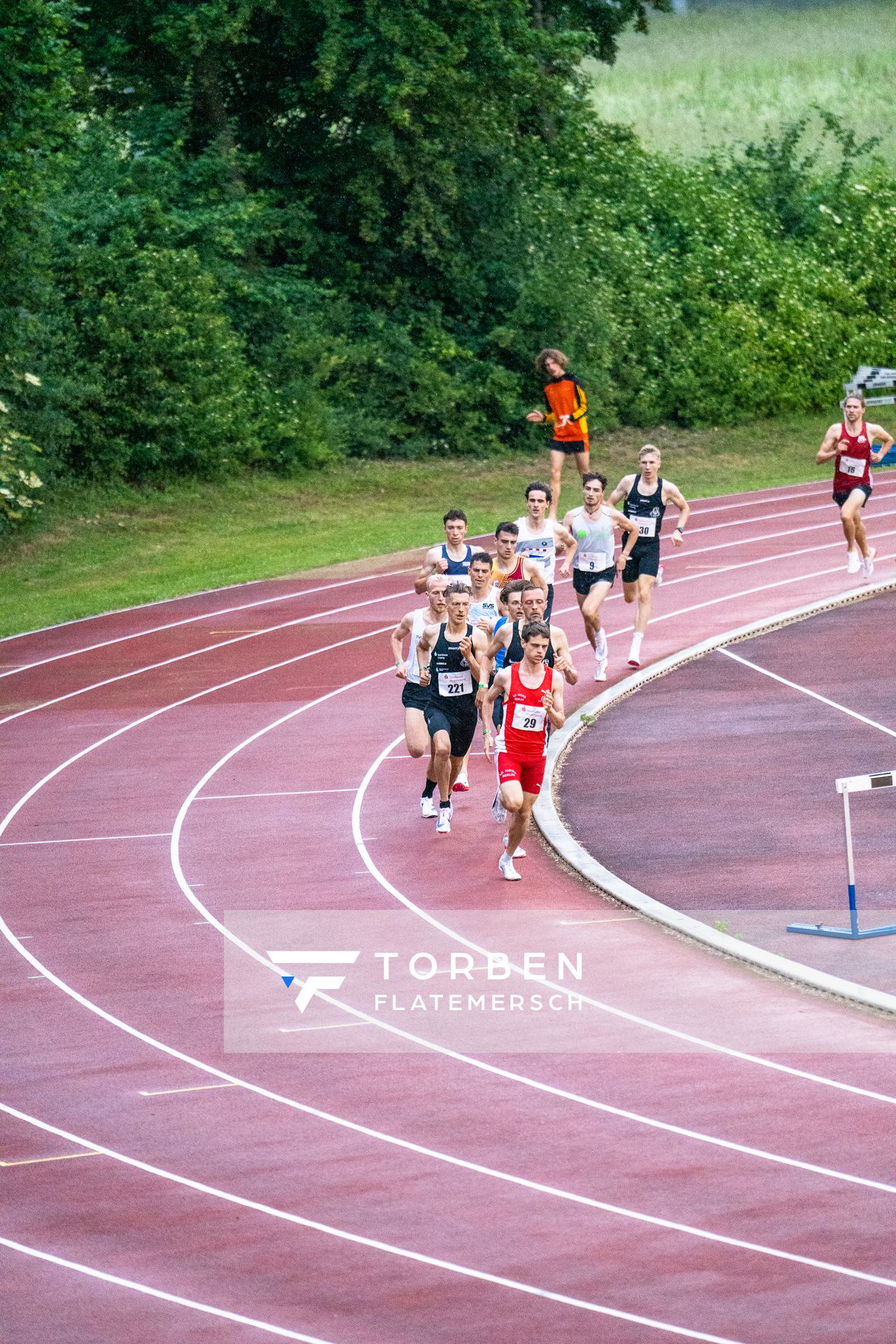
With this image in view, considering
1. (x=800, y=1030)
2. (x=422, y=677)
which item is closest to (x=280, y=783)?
(x=422, y=677)

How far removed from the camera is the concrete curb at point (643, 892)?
9.80 meters

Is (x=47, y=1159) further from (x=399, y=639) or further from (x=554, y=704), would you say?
(x=399, y=639)

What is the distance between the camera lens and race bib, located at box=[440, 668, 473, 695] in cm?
1302

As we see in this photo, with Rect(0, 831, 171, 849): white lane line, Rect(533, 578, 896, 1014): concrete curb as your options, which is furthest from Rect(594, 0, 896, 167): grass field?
Rect(0, 831, 171, 849): white lane line

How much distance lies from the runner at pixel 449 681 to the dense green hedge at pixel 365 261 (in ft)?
50.9

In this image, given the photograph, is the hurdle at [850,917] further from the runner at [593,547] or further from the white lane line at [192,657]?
the white lane line at [192,657]

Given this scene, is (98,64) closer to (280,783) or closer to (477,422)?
(477,422)

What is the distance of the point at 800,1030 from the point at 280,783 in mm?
6715

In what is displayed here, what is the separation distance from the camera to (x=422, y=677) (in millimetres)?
13242

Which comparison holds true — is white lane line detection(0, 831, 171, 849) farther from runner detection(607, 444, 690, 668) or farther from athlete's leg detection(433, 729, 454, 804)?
runner detection(607, 444, 690, 668)

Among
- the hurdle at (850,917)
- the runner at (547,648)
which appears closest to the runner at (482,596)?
the runner at (547,648)

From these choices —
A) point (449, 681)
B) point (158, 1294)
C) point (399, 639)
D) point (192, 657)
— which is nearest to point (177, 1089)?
point (158, 1294)

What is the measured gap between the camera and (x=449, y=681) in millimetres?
13031

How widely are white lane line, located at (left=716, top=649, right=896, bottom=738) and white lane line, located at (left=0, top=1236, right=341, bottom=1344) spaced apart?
9.65 metres
